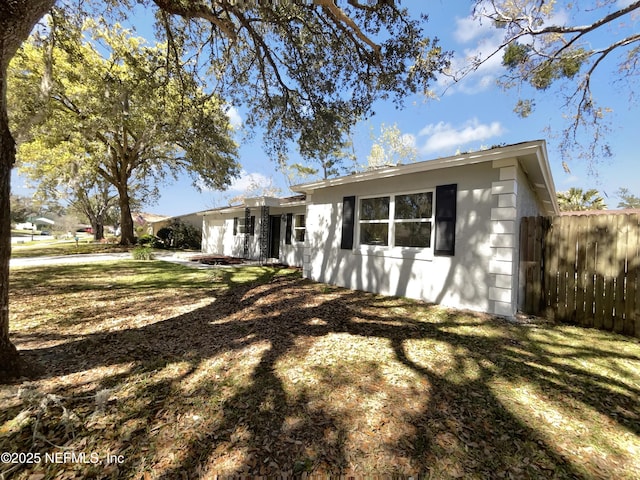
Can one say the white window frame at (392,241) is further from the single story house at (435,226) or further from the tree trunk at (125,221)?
the tree trunk at (125,221)

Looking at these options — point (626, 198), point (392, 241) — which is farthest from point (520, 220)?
point (626, 198)

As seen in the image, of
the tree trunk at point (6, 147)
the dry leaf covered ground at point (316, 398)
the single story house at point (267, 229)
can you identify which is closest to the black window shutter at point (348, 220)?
the dry leaf covered ground at point (316, 398)

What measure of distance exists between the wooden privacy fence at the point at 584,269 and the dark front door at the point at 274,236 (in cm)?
1009

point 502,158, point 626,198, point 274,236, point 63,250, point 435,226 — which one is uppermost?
point 626,198

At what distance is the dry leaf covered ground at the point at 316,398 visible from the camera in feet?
6.55

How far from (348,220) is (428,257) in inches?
93.8

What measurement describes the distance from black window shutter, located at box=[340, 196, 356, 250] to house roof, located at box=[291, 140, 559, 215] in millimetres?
514

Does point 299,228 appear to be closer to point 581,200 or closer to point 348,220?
point 348,220

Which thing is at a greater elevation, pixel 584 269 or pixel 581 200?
pixel 581 200

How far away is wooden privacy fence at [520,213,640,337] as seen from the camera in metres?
4.52

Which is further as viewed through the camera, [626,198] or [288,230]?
[626,198]

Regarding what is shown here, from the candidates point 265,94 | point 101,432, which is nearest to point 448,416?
point 101,432

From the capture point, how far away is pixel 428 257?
5941mm

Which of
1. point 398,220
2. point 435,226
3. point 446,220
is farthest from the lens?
point 398,220
